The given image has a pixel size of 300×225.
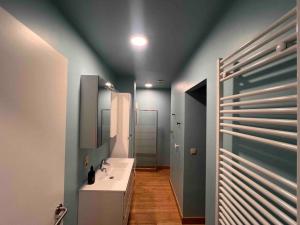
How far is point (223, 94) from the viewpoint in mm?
1306

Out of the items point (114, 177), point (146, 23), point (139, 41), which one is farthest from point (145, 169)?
point (146, 23)

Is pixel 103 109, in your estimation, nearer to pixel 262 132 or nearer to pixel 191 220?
pixel 262 132

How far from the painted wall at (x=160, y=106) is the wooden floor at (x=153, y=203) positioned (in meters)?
0.98

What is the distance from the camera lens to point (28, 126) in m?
0.87

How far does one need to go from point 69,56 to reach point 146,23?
0.76 meters

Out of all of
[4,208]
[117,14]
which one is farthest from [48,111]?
[117,14]

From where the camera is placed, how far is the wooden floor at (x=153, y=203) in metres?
2.73

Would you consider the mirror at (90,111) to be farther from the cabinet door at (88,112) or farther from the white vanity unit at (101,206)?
the white vanity unit at (101,206)

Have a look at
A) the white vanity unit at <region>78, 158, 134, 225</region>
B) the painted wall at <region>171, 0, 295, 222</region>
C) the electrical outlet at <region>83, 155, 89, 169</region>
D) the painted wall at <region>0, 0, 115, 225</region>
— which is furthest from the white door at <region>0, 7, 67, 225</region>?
the painted wall at <region>171, 0, 295, 222</region>

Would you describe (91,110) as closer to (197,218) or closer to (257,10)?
(257,10)

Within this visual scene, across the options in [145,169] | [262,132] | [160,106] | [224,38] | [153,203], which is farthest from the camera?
[160,106]

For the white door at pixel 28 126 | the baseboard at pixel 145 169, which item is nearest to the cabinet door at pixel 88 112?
the white door at pixel 28 126

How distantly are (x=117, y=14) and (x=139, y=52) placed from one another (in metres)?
0.90

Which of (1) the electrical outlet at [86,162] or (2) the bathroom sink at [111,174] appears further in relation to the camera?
(2) the bathroom sink at [111,174]
